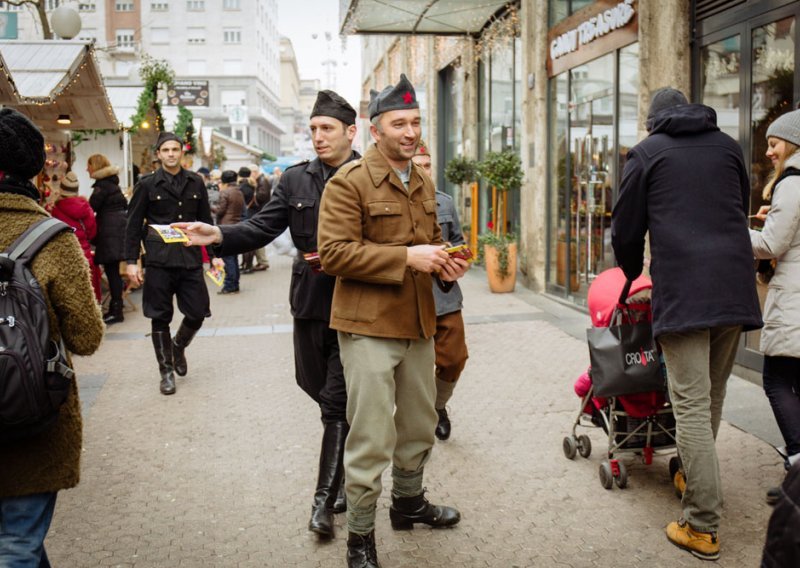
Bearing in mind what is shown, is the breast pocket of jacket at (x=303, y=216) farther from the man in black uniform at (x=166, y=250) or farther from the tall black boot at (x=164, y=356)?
the tall black boot at (x=164, y=356)

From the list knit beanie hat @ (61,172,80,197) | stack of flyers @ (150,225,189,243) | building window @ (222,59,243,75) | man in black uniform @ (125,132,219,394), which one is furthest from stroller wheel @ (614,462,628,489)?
building window @ (222,59,243,75)

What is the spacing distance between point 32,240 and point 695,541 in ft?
9.83

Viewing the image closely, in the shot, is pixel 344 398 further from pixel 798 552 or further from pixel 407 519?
pixel 798 552

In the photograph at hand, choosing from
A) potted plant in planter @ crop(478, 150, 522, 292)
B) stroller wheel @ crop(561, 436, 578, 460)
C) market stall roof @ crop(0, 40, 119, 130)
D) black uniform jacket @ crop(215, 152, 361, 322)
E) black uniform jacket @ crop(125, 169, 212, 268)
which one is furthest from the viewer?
potted plant in planter @ crop(478, 150, 522, 292)

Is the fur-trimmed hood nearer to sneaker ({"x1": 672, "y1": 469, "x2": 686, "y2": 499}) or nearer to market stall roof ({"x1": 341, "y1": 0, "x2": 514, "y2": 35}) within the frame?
market stall roof ({"x1": 341, "y1": 0, "x2": 514, "y2": 35})

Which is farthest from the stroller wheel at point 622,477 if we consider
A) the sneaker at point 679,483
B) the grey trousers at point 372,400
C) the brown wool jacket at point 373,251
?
the brown wool jacket at point 373,251

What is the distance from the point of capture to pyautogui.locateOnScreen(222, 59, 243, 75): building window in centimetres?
8562

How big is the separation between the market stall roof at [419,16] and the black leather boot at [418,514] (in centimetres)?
1107

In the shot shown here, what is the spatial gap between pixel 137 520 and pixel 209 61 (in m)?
85.0

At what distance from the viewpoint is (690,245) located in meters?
3.80

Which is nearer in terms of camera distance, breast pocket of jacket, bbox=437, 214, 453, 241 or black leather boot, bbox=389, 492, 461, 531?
black leather boot, bbox=389, 492, 461, 531

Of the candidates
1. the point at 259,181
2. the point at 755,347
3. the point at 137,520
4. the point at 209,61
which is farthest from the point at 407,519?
the point at 209,61

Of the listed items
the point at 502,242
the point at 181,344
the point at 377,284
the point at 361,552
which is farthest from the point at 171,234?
the point at 502,242

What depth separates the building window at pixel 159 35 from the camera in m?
81.8
